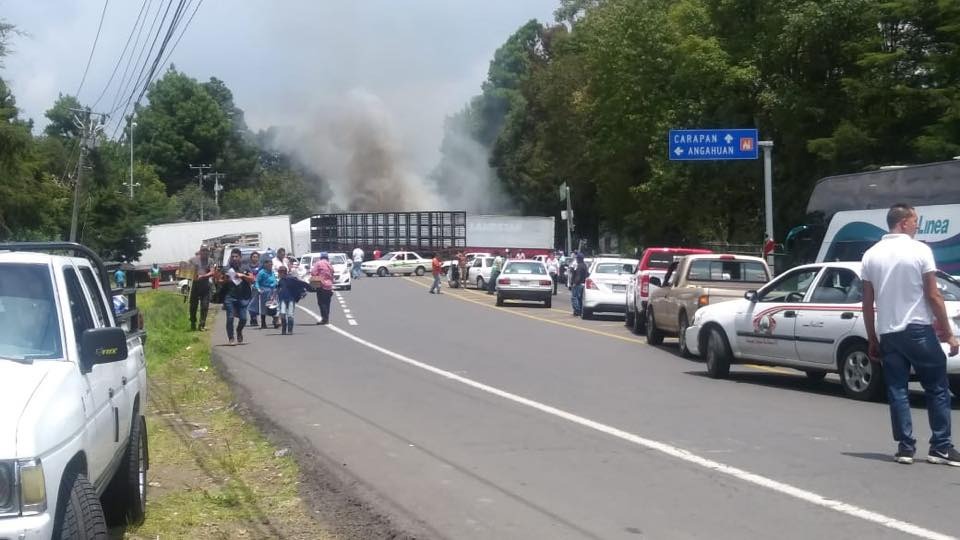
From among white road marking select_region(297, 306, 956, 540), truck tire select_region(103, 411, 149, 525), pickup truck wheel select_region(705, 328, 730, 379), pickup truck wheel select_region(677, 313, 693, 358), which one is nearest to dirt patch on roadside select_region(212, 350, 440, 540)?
truck tire select_region(103, 411, 149, 525)

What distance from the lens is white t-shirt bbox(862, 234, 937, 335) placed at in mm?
8430

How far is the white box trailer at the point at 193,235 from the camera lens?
56062 millimetres

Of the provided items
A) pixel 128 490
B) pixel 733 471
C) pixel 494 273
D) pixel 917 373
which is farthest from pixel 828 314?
pixel 494 273

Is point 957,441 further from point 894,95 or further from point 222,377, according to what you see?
point 894,95

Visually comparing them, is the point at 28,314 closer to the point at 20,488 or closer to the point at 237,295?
the point at 20,488

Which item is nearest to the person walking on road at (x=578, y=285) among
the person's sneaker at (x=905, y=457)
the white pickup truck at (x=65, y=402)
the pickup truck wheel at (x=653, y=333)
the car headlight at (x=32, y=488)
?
the pickup truck wheel at (x=653, y=333)

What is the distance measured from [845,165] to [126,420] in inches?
1270

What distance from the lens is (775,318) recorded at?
45.5 feet

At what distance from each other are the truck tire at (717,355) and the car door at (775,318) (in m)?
0.37

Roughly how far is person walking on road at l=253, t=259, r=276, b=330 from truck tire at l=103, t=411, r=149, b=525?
17230 mm

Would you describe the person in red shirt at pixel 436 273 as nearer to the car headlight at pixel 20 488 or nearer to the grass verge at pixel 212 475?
the grass verge at pixel 212 475

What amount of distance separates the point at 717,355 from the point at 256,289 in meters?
13.4

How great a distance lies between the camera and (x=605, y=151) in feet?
182

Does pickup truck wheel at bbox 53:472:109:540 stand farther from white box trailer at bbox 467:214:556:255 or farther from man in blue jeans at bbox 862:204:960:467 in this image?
white box trailer at bbox 467:214:556:255
